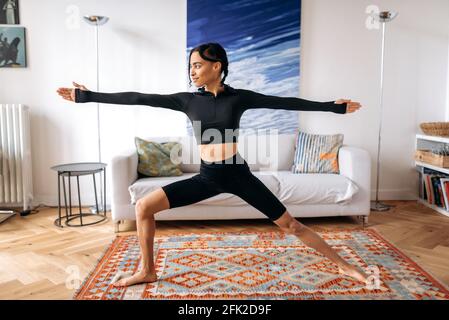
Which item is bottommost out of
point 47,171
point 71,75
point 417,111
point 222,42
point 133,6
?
point 47,171

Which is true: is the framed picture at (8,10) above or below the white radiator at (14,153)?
above

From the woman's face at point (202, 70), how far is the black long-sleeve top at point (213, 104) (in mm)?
92

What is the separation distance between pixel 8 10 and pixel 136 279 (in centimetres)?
318

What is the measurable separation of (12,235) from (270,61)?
2817 mm

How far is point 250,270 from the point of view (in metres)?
2.60

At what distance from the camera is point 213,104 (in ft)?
7.18

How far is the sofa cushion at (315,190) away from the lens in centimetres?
351

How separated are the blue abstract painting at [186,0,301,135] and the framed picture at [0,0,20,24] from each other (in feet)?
5.50

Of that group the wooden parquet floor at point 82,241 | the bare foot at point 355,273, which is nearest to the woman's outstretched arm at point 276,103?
the bare foot at point 355,273

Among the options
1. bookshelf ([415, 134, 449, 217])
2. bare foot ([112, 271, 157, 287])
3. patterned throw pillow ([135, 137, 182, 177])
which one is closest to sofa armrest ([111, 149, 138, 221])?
patterned throw pillow ([135, 137, 182, 177])

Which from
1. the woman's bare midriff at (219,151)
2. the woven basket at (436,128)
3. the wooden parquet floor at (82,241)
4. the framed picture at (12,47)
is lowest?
the wooden parquet floor at (82,241)

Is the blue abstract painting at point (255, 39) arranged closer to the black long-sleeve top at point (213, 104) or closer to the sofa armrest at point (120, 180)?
the sofa armrest at point (120, 180)
